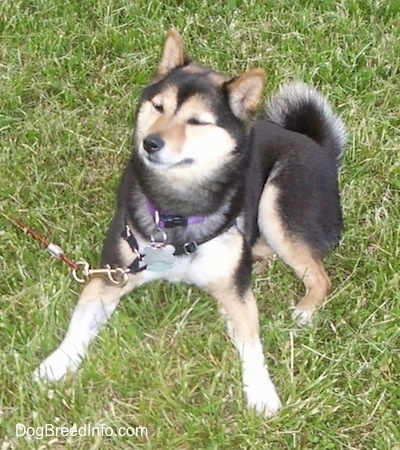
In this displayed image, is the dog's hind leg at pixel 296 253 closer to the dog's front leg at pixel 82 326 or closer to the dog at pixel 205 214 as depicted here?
the dog at pixel 205 214

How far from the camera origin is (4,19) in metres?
4.29

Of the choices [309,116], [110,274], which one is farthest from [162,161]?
[309,116]

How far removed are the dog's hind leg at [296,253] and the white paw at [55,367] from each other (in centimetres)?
88

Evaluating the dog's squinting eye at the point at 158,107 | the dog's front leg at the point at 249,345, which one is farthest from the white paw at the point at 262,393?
the dog's squinting eye at the point at 158,107

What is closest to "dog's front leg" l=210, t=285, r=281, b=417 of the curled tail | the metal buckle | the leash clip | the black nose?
the metal buckle

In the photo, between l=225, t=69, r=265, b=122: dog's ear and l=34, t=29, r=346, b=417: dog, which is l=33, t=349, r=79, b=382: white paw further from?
l=225, t=69, r=265, b=122: dog's ear

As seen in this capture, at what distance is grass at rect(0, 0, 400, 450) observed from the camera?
2.73 m

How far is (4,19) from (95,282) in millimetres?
1991

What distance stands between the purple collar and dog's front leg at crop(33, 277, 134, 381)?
10.4 inches

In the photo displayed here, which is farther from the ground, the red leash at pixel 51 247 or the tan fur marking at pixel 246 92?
the tan fur marking at pixel 246 92

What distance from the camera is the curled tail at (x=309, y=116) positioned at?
3.53 m

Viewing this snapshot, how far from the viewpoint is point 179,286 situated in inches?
125

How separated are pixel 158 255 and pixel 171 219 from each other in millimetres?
139

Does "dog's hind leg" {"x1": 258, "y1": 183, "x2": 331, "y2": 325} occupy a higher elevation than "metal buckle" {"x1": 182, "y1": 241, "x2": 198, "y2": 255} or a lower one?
lower
